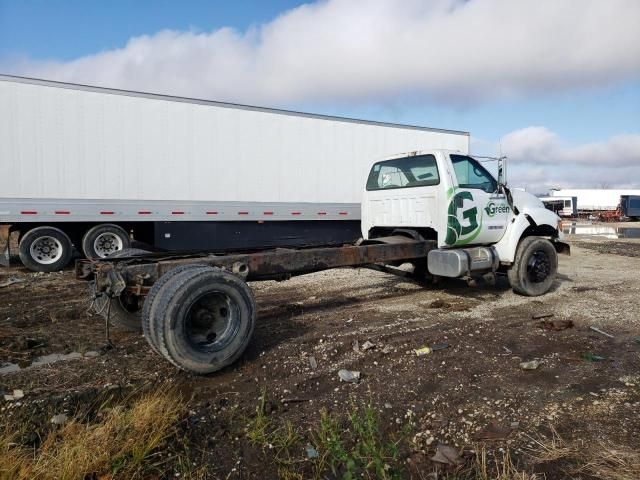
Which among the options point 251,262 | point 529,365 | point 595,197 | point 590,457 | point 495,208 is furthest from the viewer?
point 595,197

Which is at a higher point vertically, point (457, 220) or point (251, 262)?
point (457, 220)

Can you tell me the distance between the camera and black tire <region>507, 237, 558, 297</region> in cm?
711

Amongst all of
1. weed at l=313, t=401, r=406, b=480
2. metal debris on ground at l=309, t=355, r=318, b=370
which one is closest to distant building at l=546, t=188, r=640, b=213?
metal debris on ground at l=309, t=355, r=318, b=370

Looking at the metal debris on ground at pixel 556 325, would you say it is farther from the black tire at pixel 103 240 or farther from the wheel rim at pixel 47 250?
the wheel rim at pixel 47 250

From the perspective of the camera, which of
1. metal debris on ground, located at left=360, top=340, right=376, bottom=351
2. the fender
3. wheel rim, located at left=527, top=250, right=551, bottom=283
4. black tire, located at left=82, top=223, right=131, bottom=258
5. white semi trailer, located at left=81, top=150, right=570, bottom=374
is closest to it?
white semi trailer, located at left=81, top=150, right=570, bottom=374

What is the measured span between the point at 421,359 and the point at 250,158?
8.29 metres

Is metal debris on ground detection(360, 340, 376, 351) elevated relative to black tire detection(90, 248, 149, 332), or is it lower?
lower

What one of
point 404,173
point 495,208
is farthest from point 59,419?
point 495,208

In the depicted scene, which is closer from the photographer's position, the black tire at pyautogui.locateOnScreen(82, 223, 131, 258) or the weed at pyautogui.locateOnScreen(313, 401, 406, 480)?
the weed at pyautogui.locateOnScreen(313, 401, 406, 480)

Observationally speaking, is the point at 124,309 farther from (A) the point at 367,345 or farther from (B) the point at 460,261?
(B) the point at 460,261

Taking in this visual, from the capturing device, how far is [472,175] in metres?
6.89

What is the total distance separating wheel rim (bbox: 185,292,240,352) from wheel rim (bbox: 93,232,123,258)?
7.19 metres

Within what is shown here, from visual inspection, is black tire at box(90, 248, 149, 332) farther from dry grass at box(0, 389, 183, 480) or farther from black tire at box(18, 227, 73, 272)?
black tire at box(18, 227, 73, 272)

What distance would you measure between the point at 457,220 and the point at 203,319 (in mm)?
3958
